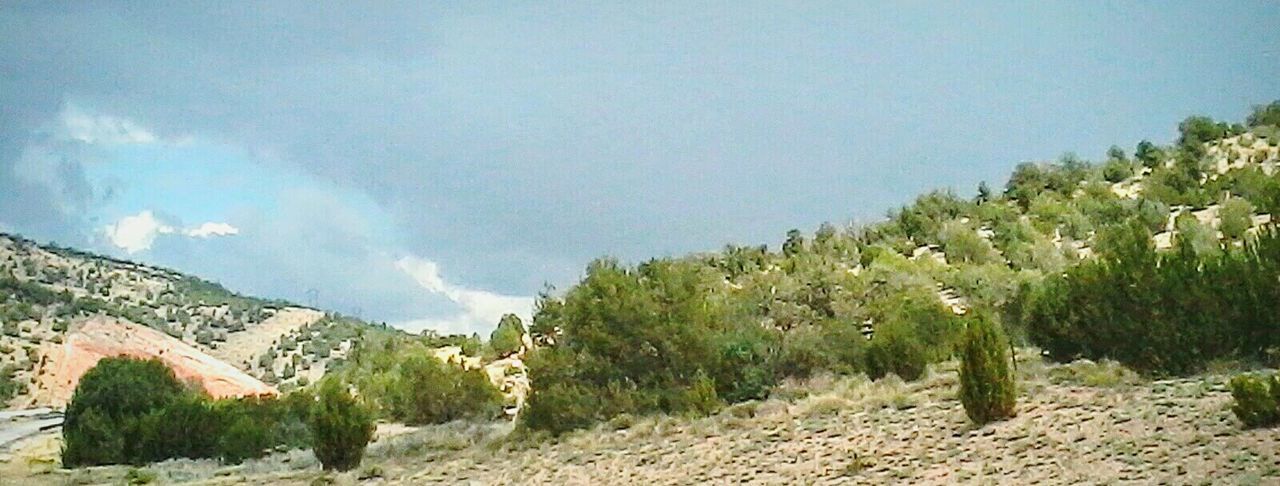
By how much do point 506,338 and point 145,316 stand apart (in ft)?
96.7

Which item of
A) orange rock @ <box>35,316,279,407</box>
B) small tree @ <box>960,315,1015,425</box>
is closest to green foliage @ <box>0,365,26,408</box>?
orange rock @ <box>35,316,279,407</box>

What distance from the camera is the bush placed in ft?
48.6

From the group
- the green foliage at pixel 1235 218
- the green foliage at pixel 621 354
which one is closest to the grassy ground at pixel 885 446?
the green foliage at pixel 621 354

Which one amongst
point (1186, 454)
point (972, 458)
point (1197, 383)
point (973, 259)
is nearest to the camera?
point (1186, 454)

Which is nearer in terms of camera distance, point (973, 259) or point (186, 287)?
point (973, 259)

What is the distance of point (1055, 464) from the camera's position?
49.4 feet

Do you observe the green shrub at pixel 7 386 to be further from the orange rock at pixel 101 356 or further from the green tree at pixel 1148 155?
the green tree at pixel 1148 155

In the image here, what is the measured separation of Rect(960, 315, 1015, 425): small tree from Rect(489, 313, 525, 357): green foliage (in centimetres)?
3634

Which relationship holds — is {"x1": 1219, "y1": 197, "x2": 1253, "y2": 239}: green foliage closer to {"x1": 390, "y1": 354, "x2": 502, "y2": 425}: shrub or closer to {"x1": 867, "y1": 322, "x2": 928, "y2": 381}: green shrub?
{"x1": 867, "y1": 322, "x2": 928, "y2": 381}: green shrub

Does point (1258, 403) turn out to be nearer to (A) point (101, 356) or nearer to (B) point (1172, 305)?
(B) point (1172, 305)

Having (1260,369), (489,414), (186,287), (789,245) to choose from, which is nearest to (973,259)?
(789,245)

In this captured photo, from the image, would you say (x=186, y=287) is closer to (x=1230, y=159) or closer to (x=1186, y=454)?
(x=1230, y=159)

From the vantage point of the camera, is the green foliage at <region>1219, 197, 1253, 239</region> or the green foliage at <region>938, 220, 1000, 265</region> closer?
the green foliage at <region>1219, 197, 1253, 239</region>

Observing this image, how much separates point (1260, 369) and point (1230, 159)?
34.2m
